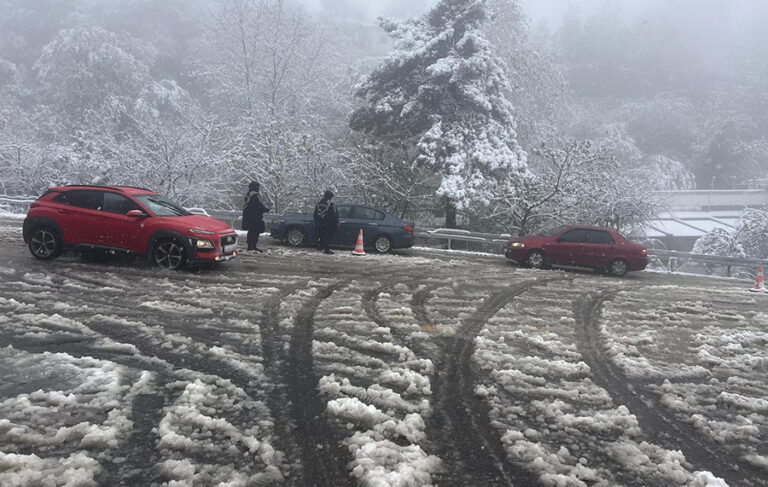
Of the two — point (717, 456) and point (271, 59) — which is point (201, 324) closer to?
point (717, 456)

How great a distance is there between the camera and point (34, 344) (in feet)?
17.0

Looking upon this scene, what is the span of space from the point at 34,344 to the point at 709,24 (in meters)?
88.2

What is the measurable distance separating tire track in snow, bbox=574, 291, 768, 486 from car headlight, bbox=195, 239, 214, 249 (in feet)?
22.6

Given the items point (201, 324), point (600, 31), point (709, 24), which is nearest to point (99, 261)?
point (201, 324)

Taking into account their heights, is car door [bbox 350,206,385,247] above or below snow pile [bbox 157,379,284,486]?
above

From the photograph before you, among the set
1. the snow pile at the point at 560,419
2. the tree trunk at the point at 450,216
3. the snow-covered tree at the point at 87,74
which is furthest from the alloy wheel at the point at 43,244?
the snow-covered tree at the point at 87,74

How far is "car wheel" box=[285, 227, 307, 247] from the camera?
15531 millimetres

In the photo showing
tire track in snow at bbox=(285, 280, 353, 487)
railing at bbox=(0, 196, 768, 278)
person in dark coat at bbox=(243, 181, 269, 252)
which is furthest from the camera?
railing at bbox=(0, 196, 768, 278)

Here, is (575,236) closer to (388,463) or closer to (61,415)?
(388,463)

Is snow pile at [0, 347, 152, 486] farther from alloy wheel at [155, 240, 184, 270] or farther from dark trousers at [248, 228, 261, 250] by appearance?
dark trousers at [248, 228, 261, 250]

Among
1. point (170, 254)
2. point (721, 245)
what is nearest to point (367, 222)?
point (170, 254)

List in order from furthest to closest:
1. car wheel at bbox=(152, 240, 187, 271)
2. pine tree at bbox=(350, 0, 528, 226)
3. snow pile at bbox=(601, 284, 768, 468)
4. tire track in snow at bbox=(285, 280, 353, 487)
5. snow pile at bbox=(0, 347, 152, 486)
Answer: pine tree at bbox=(350, 0, 528, 226)
car wheel at bbox=(152, 240, 187, 271)
snow pile at bbox=(601, 284, 768, 468)
tire track in snow at bbox=(285, 280, 353, 487)
snow pile at bbox=(0, 347, 152, 486)

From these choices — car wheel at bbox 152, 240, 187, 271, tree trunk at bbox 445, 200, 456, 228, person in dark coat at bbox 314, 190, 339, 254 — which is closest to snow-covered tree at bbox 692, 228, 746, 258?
tree trunk at bbox 445, 200, 456, 228

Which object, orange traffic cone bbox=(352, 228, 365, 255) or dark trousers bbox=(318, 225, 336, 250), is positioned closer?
dark trousers bbox=(318, 225, 336, 250)
